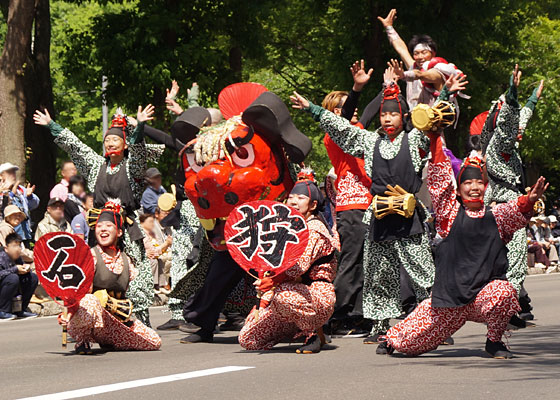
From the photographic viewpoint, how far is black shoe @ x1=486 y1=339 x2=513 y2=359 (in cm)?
889

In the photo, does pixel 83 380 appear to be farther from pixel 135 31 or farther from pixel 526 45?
pixel 526 45

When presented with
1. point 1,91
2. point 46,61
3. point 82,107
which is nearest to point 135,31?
point 46,61

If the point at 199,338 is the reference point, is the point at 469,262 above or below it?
above

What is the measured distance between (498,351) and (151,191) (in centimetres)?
967

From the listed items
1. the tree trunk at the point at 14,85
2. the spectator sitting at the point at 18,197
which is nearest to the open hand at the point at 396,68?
the spectator sitting at the point at 18,197

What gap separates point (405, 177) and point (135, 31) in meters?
14.6

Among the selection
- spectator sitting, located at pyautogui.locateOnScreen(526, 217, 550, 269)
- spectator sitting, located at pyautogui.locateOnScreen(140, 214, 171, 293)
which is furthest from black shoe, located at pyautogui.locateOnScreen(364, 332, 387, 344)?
spectator sitting, located at pyautogui.locateOnScreen(526, 217, 550, 269)

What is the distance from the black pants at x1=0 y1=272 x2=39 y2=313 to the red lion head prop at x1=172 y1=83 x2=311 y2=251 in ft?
16.0

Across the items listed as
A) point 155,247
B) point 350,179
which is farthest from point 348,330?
point 155,247

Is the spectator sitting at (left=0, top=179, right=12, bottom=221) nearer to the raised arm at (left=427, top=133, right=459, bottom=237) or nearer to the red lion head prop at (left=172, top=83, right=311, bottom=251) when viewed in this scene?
the red lion head prop at (left=172, top=83, right=311, bottom=251)

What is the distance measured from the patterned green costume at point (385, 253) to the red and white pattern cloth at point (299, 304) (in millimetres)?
392

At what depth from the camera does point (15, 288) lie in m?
14.7

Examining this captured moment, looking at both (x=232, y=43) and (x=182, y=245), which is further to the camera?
(x=232, y=43)

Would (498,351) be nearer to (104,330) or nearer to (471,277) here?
(471,277)
